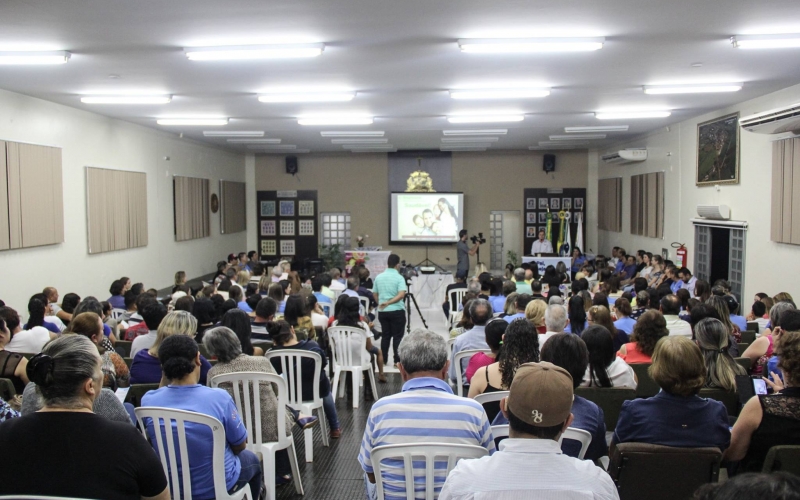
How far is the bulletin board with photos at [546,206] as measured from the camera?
17.9 metres

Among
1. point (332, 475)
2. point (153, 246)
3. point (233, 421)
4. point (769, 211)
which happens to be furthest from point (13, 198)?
point (769, 211)

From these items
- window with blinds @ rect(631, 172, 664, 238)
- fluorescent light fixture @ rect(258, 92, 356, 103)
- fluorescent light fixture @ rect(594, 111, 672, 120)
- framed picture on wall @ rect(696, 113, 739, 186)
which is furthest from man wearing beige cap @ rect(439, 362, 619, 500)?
window with blinds @ rect(631, 172, 664, 238)

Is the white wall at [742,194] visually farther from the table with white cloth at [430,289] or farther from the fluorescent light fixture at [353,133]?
the fluorescent light fixture at [353,133]

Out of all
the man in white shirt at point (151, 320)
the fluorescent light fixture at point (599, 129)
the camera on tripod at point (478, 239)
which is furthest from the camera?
the camera on tripod at point (478, 239)

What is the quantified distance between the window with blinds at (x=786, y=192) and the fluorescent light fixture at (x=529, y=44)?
3694 mm

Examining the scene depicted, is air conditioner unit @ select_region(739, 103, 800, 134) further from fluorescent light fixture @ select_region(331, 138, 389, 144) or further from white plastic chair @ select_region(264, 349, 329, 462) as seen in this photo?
fluorescent light fixture @ select_region(331, 138, 389, 144)

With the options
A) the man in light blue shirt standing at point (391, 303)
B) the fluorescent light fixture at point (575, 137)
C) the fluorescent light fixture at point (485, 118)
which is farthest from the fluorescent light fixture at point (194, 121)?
the fluorescent light fixture at point (575, 137)

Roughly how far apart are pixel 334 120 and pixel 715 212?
253 inches

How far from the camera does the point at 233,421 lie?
301 cm

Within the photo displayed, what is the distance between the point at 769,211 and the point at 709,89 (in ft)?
6.29

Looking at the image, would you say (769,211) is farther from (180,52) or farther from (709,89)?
(180,52)

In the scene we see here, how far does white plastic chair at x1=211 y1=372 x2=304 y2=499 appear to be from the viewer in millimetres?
3623

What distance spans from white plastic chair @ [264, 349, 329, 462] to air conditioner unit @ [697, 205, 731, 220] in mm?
7756

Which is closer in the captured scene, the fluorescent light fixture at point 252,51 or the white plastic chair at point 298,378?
the white plastic chair at point 298,378
